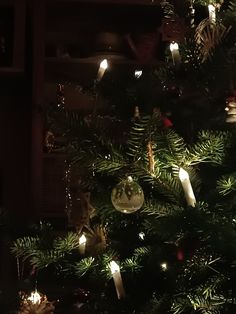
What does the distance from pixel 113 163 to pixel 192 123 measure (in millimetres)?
187

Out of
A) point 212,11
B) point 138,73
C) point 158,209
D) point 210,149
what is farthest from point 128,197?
point 212,11

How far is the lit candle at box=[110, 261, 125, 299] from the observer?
0.91 metres

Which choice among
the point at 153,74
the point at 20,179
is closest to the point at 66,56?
the point at 20,179

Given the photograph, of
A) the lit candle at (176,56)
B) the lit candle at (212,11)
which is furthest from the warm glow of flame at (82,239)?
the lit candle at (212,11)

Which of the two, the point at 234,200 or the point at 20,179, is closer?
the point at 234,200

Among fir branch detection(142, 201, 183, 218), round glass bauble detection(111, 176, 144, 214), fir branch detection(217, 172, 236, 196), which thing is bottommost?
fir branch detection(142, 201, 183, 218)

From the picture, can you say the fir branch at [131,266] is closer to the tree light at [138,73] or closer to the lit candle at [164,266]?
the lit candle at [164,266]

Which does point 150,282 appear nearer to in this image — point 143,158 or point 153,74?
point 143,158

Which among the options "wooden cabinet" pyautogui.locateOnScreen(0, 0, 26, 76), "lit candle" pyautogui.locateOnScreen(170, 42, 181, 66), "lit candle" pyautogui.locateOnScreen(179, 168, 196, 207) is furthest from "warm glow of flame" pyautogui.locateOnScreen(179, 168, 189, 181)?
"wooden cabinet" pyautogui.locateOnScreen(0, 0, 26, 76)

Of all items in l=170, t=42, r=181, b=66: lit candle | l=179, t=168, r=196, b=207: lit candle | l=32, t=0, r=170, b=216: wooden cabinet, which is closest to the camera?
l=179, t=168, r=196, b=207: lit candle

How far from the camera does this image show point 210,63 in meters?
0.91

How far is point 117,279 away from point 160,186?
19 centimetres

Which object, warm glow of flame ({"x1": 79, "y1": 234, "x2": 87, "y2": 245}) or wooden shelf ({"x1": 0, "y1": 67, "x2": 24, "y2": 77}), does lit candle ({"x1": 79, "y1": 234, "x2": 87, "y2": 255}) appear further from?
wooden shelf ({"x1": 0, "y1": 67, "x2": 24, "y2": 77})

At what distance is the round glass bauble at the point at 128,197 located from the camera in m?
0.85
